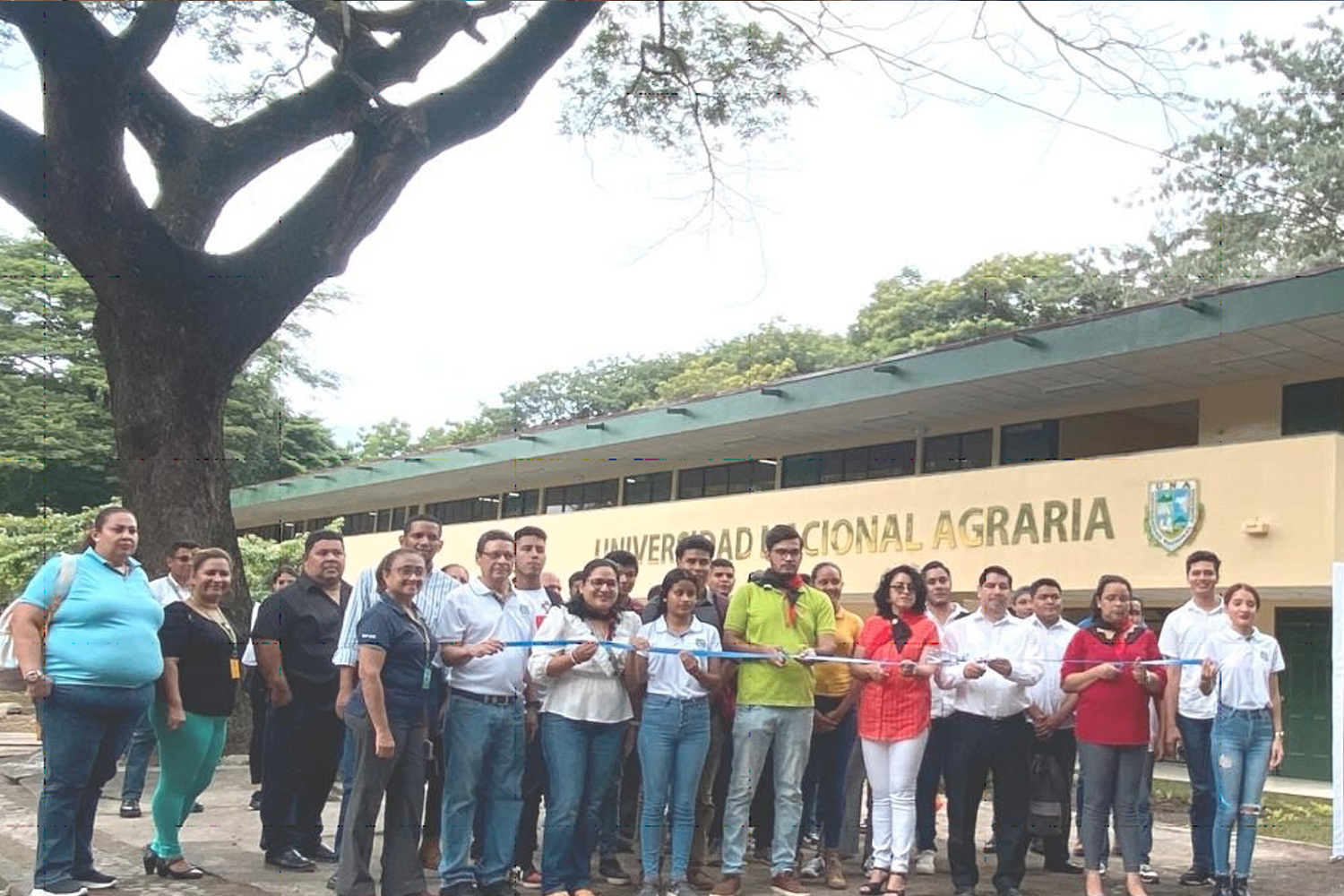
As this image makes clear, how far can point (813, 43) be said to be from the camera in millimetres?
8547

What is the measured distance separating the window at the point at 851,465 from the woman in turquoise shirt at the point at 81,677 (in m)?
16.5

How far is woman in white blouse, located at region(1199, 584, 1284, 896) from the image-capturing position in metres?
7.21

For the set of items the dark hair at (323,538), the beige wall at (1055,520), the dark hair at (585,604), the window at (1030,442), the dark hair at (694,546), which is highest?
the window at (1030,442)

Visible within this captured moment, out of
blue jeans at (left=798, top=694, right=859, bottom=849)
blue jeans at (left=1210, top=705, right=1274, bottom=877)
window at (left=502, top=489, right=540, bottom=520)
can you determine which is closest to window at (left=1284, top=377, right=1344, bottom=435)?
blue jeans at (left=1210, top=705, right=1274, bottom=877)

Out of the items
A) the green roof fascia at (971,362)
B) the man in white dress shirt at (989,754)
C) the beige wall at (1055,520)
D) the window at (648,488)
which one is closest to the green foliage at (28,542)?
the green roof fascia at (971,362)

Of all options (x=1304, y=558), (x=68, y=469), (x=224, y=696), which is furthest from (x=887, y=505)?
(x=68, y=469)

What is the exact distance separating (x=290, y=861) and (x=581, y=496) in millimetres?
22626

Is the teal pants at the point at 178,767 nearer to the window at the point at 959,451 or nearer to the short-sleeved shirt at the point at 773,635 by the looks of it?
the short-sleeved shirt at the point at 773,635

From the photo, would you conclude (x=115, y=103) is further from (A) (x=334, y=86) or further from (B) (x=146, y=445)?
(B) (x=146, y=445)

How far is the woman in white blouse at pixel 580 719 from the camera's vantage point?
648 centimetres

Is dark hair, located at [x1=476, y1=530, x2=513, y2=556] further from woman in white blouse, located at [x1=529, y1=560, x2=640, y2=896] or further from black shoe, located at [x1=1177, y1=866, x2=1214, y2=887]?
black shoe, located at [x1=1177, y1=866, x2=1214, y2=887]

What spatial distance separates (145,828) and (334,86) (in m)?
6.53

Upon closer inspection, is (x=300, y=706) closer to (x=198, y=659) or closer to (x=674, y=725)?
(x=198, y=659)

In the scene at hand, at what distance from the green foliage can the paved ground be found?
14.7m
